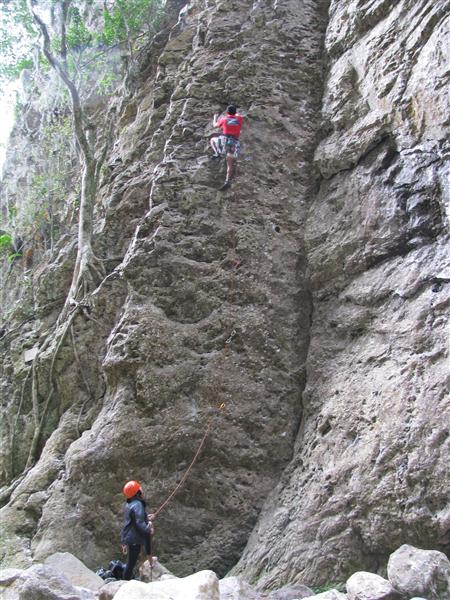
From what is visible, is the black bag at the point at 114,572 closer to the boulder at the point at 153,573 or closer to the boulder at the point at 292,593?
the boulder at the point at 153,573

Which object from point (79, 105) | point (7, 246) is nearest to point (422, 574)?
point (79, 105)

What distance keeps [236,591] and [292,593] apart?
0.72 m

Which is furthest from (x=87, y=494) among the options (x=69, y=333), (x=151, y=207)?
(x=151, y=207)

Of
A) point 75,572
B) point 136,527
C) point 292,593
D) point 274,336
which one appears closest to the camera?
point 292,593

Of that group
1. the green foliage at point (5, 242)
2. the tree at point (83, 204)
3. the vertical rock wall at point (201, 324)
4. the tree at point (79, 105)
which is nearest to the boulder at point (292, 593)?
the vertical rock wall at point (201, 324)

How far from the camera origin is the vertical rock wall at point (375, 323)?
634 centimetres

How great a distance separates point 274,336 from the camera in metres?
8.69

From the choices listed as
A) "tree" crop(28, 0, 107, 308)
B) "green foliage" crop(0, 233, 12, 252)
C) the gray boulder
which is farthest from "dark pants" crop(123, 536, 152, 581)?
"green foliage" crop(0, 233, 12, 252)

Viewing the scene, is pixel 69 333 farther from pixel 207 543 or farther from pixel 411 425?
→ pixel 411 425

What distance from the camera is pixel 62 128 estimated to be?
17.7 metres

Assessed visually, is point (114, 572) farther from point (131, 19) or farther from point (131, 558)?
point (131, 19)

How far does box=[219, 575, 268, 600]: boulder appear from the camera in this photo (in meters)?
5.36

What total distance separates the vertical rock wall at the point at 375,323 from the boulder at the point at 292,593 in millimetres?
445

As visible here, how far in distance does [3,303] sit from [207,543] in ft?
34.9
